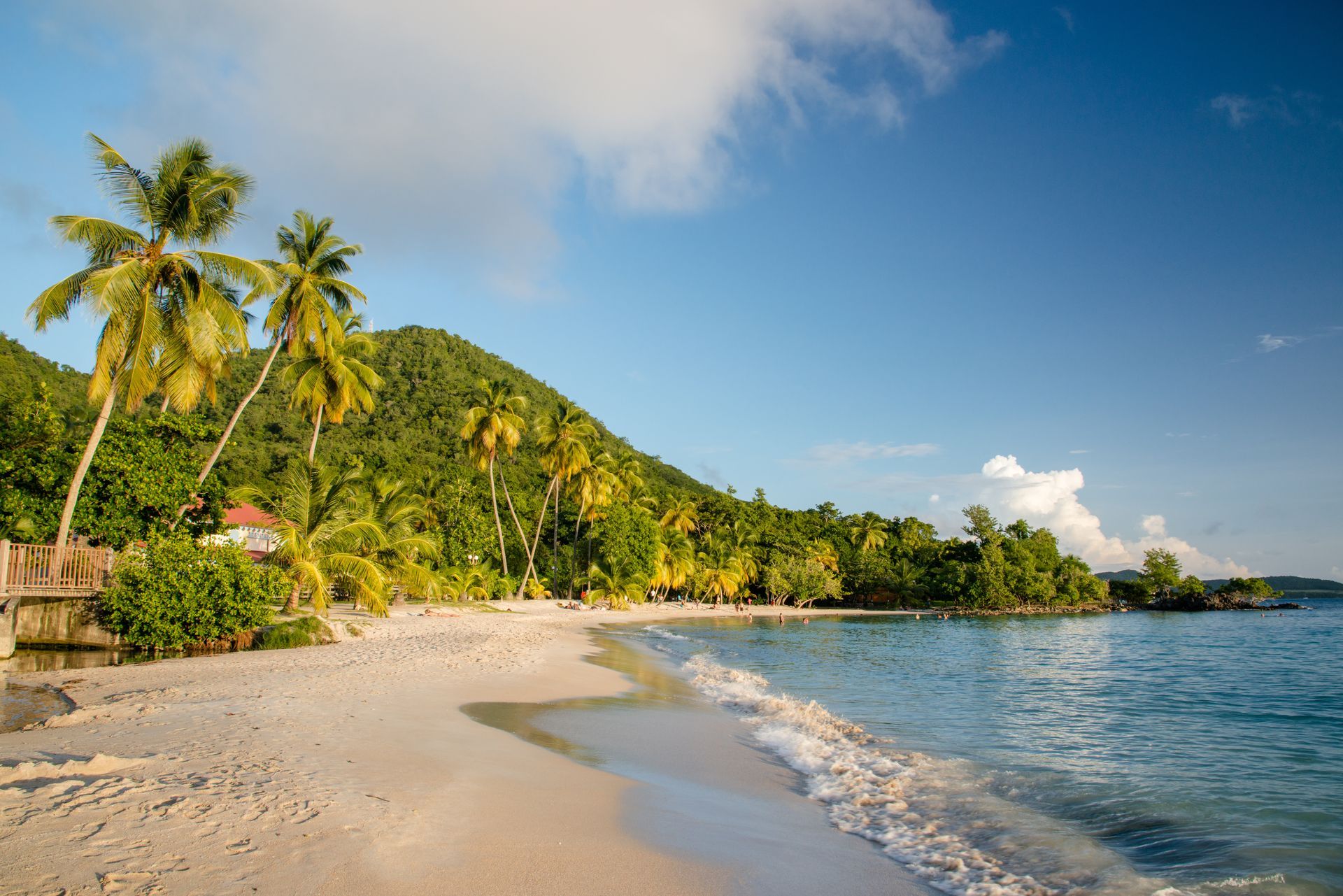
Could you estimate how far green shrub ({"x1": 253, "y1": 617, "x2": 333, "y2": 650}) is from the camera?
54.3 ft

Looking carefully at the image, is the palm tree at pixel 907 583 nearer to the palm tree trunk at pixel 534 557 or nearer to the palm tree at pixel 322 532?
the palm tree trunk at pixel 534 557

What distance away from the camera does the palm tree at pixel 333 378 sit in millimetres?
25469

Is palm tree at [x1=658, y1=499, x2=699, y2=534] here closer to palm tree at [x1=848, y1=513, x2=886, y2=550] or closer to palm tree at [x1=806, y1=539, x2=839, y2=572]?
palm tree at [x1=806, y1=539, x2=839, y2=572]

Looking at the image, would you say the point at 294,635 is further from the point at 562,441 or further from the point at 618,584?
the point at 618,584

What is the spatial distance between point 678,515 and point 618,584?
17.2m

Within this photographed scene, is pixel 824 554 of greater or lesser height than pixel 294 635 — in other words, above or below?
above

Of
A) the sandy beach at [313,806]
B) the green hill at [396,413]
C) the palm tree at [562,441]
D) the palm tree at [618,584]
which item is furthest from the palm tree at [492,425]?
the sandy beach at [313,806]

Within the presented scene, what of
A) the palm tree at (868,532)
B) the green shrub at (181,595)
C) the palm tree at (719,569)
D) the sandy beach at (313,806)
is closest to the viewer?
the sandy beach at (313,806)

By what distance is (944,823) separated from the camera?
712 cm

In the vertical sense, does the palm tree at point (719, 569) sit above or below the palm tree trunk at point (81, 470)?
below

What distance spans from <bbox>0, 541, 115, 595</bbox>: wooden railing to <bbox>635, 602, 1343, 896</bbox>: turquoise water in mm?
14061

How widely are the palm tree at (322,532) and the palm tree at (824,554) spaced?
58.6 m

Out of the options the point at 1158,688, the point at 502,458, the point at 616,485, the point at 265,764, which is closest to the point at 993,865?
the point at 265,764

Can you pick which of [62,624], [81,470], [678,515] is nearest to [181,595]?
[62,624]
